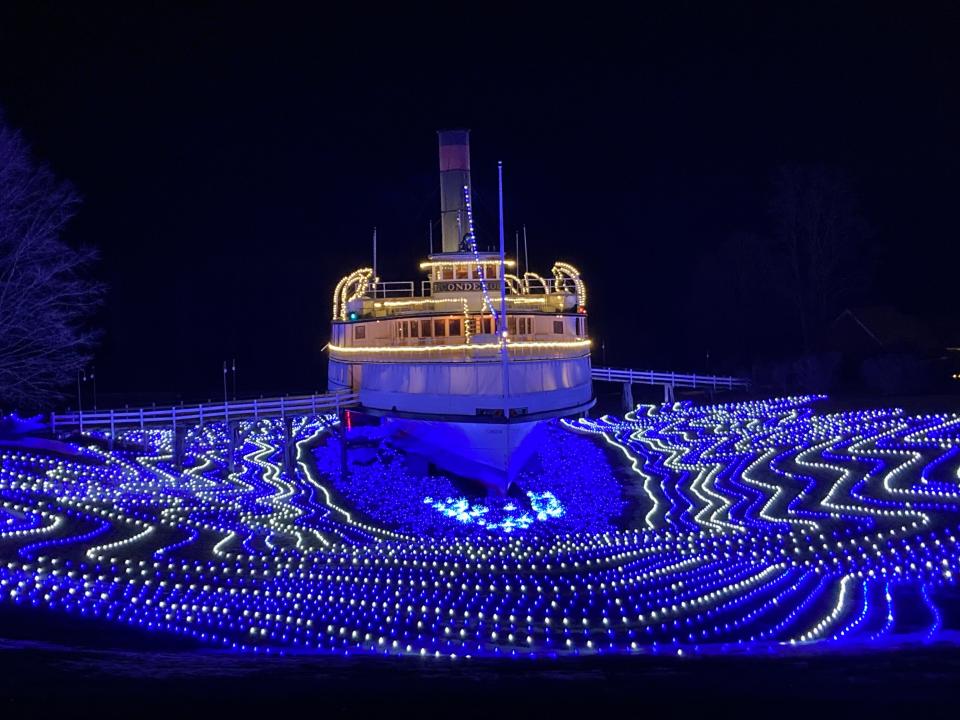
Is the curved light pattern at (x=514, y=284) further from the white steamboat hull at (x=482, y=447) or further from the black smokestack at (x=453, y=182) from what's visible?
the white steamboat hull at (x=482, y=447)

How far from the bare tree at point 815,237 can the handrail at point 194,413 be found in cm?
2789

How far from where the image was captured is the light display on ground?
1294cm

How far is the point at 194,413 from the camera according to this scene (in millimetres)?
26984

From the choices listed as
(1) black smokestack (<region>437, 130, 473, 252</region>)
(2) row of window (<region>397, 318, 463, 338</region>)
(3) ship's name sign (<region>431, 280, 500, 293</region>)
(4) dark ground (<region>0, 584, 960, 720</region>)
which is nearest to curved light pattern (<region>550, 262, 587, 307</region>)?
(3) ship's name sign (<region>431, 280, 500, 293</region>)

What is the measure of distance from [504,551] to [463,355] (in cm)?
968

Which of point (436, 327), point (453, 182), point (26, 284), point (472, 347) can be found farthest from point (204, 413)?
point (453, 182)

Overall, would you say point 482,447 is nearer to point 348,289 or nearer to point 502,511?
point 502,511

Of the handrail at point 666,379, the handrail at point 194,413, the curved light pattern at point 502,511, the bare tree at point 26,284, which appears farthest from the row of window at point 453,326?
the handrail at point 666,379

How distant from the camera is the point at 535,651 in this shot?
38.9 ft

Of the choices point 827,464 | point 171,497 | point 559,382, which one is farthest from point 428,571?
point 827,464

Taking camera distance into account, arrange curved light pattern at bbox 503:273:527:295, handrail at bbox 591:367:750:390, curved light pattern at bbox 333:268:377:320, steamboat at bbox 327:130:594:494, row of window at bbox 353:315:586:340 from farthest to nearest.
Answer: handrail at bbox 591:367:750:390 < curved light pattern at bbox 503:273:527:295 < curved light pattern at bbox 333:268:377:320 < row of window at bbox 353:315:586:340 < steamboat at bbox 327:130:594:494

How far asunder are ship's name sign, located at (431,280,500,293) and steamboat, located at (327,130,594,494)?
34 millimetres

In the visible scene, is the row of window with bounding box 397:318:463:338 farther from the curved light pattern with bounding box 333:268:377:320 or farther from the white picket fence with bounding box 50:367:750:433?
the curved light pattern with bounding box 333:268:377:320

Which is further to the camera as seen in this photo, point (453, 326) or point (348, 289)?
point (348, 289)
